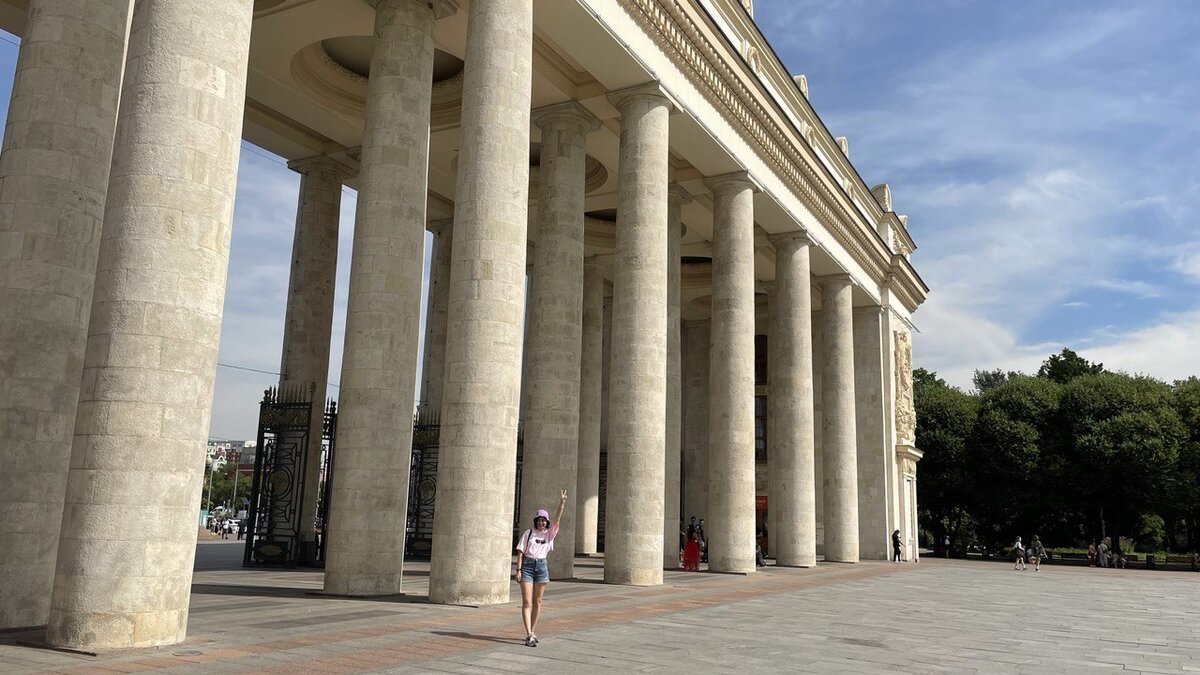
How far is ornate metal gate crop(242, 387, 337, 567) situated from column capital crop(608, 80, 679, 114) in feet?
36.7

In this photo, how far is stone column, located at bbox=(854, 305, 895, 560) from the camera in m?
39.1

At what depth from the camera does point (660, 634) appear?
11852mm

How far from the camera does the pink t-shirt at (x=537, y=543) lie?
35.6 ft

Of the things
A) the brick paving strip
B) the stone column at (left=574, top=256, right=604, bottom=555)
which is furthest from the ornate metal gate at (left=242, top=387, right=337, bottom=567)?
the stone column at (left=574, top=256, right=604, bottom=555)

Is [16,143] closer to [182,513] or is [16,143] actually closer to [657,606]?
[182,513]

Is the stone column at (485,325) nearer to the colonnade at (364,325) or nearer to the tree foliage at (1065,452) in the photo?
the colonnade at (364,325)

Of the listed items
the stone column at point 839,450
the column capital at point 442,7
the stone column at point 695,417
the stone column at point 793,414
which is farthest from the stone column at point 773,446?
the column capital at point 442,7

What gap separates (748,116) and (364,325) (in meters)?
16.3

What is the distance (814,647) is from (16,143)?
1184 centimetres

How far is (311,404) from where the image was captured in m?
22.7

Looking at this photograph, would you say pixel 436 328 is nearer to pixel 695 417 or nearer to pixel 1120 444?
pixel 695 417

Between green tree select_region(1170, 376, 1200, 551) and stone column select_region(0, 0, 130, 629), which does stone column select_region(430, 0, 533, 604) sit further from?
green tree select_region(1170, 376, 1200, 551)

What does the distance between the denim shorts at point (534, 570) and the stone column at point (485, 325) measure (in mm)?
3662

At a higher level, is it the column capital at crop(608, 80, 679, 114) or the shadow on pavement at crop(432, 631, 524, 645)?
the column capital at crop(608, 80, 679, 114)
